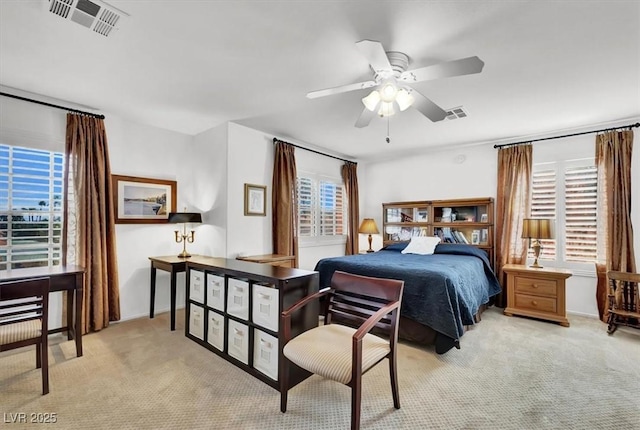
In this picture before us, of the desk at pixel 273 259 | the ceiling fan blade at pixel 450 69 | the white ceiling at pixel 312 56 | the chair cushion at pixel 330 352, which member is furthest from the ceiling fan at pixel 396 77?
the desk at pixel 273 259

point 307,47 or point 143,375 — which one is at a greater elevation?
point 307,47

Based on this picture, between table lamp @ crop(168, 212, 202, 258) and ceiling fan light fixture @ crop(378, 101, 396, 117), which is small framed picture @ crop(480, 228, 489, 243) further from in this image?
table lamp @ crop(168, 212, 202, 258)

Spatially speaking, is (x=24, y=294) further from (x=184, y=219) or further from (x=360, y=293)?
(x=360, y=293)

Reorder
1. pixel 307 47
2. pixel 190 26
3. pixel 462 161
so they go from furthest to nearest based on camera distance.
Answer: pixel 462 161
pixel 307 47
pixel 190 26

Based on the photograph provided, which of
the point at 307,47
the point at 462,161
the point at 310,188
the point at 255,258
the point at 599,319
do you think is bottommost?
the point at 599,319

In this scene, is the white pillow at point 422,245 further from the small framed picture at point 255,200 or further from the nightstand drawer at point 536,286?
the small framed picture at point 255,200

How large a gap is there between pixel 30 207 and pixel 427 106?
159 inches

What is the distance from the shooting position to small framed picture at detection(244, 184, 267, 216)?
4.15m

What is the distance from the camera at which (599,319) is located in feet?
12.7

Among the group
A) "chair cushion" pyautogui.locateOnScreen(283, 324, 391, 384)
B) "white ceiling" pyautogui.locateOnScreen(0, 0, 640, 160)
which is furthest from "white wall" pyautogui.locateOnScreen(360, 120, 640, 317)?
"chair cushion" pyautogui.locateOnScreen(283, 324, 391, 384)

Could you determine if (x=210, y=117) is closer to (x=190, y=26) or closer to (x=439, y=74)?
(x=190, y=26)

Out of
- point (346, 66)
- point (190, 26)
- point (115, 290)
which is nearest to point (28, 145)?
point (115, 290)

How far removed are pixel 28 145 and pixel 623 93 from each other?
6.06 metres

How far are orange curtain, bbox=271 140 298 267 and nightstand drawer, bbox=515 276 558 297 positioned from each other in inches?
119
